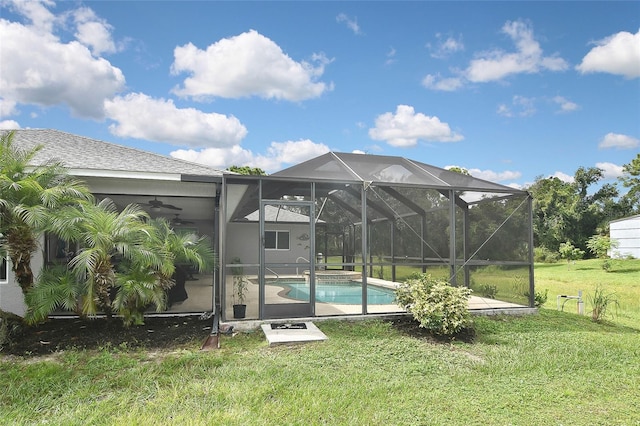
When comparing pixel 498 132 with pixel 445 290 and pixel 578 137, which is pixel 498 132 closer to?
pixel 578 137

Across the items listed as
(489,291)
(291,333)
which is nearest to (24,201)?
(291,333)

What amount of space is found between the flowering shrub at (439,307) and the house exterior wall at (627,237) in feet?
68.1

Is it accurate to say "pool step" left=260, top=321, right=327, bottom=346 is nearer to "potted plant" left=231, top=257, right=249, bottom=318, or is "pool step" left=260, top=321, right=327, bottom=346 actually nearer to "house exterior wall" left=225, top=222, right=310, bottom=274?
"potted plant" left=231, top=257, right=249, bottom=318

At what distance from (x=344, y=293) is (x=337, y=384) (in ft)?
13.7

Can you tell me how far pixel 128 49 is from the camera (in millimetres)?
12656

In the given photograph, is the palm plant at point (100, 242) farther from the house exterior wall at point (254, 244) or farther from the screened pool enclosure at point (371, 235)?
the house exterior wall at point (254, 244)

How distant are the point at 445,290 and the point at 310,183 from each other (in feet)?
10.3

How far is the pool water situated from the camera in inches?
313

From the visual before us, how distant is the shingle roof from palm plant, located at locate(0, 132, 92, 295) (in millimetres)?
830

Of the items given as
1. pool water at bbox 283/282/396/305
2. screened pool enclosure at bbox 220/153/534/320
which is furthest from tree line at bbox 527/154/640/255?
pool water at bbox 283/282/396/305

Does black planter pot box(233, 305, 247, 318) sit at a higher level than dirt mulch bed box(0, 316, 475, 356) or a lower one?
higher

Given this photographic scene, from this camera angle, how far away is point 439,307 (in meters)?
6.59

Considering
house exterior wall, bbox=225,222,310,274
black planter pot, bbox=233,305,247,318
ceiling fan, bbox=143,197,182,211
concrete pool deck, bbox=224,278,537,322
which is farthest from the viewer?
ceiling fan, bbox=143,197,182,211

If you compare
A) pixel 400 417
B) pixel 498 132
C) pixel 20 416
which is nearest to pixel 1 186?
pixel 20 416
